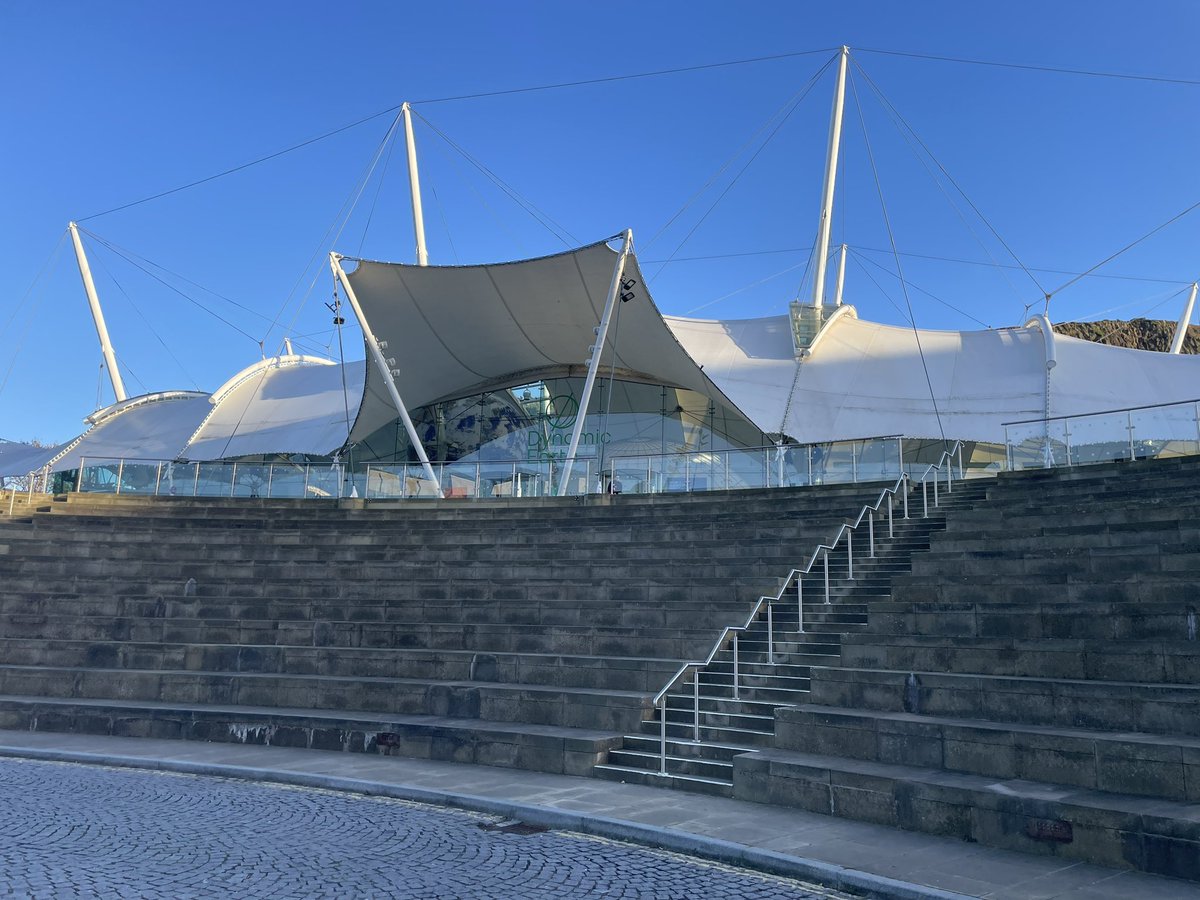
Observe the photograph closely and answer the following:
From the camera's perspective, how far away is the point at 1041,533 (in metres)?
11.2

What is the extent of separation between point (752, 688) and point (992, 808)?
12.1ft

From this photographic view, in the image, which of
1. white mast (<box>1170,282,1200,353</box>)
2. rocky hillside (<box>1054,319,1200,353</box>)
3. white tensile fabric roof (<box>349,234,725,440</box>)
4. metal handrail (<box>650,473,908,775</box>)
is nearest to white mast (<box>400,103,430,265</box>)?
white tensile fabric roof (<box>349,234,725,440</box>)

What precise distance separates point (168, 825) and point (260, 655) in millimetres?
5437

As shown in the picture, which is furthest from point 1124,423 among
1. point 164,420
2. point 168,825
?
point 164,420

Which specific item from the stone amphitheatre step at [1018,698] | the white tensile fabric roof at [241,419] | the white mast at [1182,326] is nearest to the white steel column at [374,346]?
the white tensile fabric roof at [241,419]

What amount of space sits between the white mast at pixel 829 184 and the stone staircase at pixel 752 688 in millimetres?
19259

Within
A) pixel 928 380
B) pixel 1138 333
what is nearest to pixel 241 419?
pixel 928 380

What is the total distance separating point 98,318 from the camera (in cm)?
4328

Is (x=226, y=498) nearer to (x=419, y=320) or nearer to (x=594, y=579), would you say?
(x=419, y=320)

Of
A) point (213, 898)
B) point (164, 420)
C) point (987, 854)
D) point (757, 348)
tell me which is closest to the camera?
point (213, 898)

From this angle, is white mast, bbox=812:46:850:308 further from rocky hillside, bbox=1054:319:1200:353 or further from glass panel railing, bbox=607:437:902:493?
rocky hillside, bbox=1054:319:1200:353

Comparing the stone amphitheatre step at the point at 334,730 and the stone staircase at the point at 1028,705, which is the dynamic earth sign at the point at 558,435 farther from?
the stone staircase at the point at 1028,705

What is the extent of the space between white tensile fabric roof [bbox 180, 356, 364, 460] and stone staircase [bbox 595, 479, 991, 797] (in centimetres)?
2280

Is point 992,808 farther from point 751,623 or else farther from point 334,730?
point 334,730
